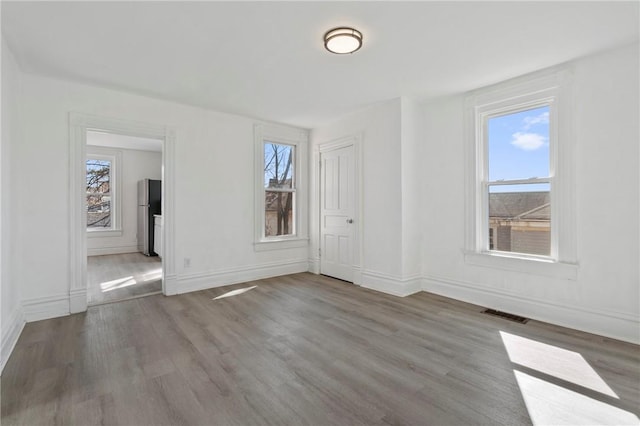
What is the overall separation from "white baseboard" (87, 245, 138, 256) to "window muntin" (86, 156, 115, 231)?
1.58ft

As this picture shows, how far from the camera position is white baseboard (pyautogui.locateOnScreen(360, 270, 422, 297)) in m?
3.97

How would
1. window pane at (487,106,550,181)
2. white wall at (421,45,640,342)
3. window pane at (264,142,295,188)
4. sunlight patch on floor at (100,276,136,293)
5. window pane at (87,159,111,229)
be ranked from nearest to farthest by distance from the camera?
white wall at (421,45,640,342), window pane at (487,106,550,181), sunlight patch on floor at (100,276,136,293), window pane at (264,142,295,188), window pane at (87,159,111,229)

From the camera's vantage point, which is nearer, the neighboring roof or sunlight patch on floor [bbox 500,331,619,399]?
sunlight patch on floor [bbox 500,331,619,399]

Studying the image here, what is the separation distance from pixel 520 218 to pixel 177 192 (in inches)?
163

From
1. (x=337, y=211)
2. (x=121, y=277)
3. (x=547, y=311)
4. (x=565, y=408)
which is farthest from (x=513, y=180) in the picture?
(x=121, y=277)

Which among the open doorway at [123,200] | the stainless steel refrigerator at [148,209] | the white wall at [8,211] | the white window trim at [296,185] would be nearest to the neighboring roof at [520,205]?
the white window trim at [296,185]

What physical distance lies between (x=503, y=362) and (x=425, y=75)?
8.93ft

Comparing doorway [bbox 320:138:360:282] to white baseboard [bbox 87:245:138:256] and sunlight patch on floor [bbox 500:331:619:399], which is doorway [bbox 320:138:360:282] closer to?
sunlight patch on floor [bbox 500:331:619:399]

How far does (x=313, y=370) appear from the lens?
2.19 meters

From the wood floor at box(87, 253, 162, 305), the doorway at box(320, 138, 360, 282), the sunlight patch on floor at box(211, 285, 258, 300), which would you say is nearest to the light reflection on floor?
the doorway at box(320, 138, 360, 282)

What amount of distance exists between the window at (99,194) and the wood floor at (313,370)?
4.82m

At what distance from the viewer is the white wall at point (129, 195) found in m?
7.36

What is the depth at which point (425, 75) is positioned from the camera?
10.6 ft

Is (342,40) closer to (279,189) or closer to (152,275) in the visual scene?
(279,189)
